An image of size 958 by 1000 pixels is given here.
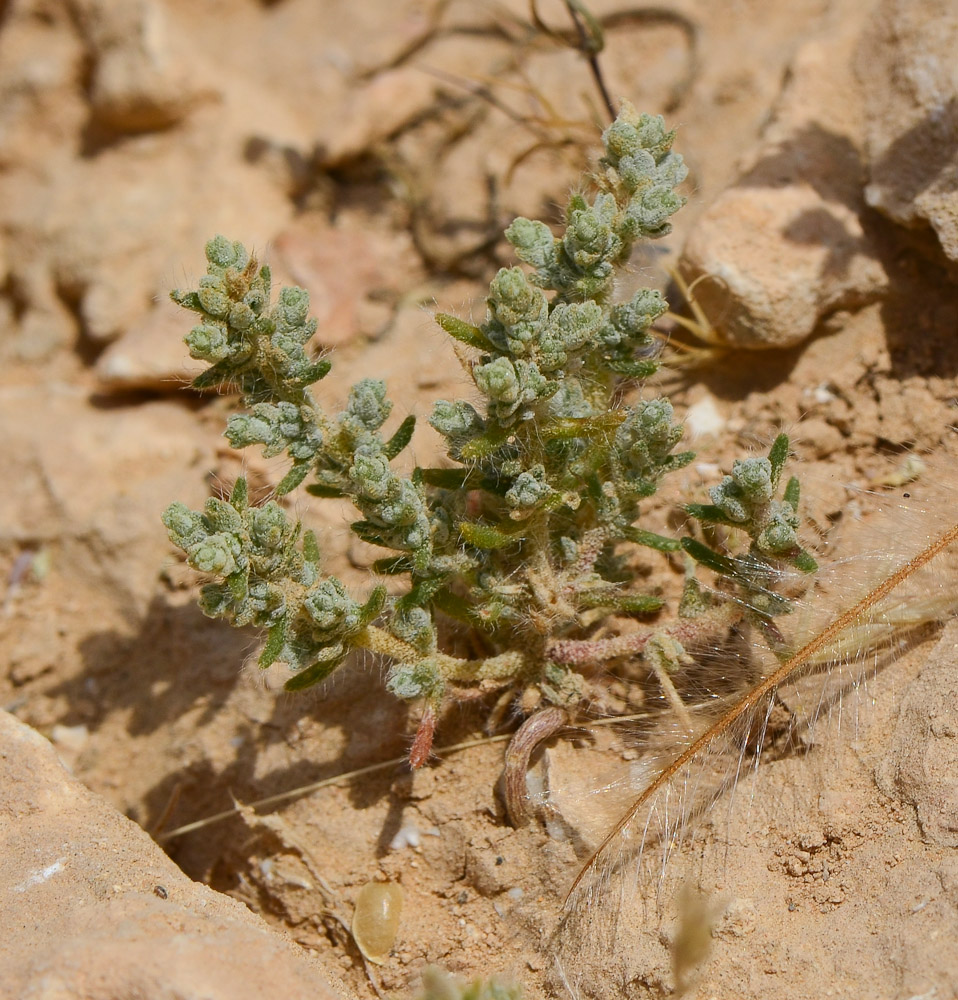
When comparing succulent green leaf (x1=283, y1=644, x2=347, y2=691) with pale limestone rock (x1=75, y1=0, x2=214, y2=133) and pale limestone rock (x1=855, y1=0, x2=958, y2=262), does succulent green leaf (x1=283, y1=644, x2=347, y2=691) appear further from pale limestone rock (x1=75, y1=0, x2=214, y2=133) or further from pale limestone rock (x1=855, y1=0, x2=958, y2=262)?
pale limestone rock (x1=75, y1=0, x2=214, y2=133)

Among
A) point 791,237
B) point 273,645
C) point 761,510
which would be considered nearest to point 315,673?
point 273,645

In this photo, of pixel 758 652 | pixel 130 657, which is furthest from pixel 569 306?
pixel 130 657

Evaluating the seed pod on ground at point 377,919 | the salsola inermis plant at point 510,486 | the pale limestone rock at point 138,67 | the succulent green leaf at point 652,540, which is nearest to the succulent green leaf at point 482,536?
the salsola inermis plant at point 510,486

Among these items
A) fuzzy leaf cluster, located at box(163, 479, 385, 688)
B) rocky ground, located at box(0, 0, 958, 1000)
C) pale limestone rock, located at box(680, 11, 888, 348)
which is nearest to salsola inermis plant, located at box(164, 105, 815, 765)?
fuzzy leaf cluster, located at box(163, 479, 385, 688)

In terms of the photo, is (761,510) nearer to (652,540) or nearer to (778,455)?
(778,455)

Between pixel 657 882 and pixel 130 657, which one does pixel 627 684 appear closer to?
pixel 657 882

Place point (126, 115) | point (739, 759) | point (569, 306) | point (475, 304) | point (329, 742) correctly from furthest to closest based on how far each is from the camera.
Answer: point (126, 115), point (475, 304), point (329, 742), point (739, 759), point (569, 306)

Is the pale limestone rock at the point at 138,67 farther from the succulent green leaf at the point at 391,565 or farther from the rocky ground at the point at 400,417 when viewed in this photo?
the succulent green leaf at the point at 391,565
